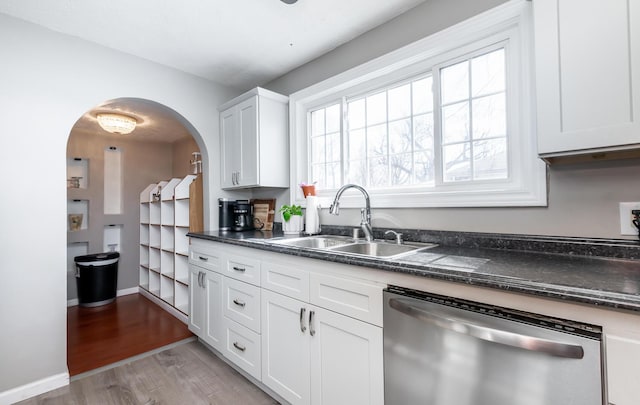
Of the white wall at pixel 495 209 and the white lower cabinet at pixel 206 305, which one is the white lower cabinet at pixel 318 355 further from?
the white wall at pixel 495 209

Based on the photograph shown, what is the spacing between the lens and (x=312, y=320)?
1442mm

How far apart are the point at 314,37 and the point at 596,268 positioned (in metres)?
2.16

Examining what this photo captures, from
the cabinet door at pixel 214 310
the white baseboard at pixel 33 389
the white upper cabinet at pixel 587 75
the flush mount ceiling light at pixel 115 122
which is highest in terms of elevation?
the flush mount ceiling light at pixel 115 122

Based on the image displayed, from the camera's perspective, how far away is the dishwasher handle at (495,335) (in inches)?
30.0

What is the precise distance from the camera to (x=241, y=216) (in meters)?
2.74

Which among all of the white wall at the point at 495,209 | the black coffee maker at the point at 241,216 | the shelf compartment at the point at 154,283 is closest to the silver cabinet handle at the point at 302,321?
the white wall at the point at 495,209

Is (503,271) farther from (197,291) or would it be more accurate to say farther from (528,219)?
(197,291)

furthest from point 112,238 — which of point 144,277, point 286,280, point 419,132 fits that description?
point 419,132

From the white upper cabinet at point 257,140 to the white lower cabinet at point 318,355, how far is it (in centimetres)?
118

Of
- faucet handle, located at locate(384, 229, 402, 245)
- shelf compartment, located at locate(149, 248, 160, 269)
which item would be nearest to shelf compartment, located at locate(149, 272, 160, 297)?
shelf compartment, located at locate(149, 248, 160, 269)

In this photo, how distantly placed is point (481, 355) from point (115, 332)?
3.28 meters

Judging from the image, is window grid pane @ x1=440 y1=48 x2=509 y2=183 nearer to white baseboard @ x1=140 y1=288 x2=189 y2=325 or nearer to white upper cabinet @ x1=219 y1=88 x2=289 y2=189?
white upper cabinet @ x1=219 y1=88 x2=289 y2=189

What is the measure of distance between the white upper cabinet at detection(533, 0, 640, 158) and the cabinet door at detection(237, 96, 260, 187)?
198 cm

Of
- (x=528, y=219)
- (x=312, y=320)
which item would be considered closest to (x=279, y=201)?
(x=312, y=320)
